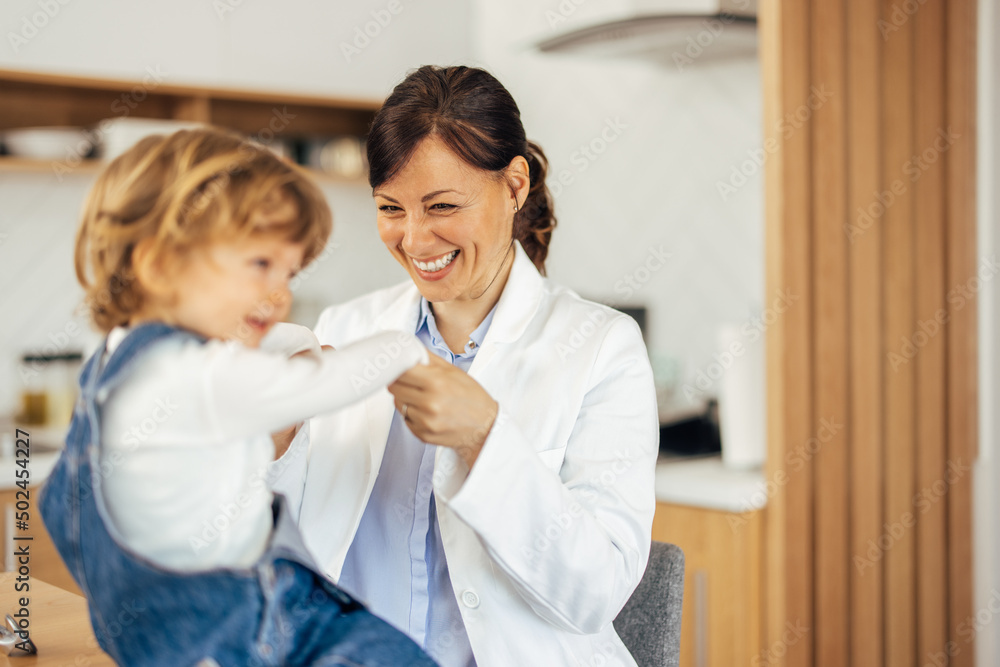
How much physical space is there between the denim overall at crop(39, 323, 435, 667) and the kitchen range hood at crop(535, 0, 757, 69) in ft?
6.09

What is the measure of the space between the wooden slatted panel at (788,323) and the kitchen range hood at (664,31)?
11.6 inches

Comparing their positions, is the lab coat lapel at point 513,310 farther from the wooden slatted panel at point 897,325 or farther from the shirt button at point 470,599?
the wooden slatted panel at point 897,325

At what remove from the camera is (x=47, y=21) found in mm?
2676

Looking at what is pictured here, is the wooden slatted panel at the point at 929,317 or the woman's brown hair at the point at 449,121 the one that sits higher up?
the woman's brown hair at the point at 449,121

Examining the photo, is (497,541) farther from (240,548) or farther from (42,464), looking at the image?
(42,464)

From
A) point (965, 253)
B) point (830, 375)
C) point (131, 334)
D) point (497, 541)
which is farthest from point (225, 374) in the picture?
point (965, 253)

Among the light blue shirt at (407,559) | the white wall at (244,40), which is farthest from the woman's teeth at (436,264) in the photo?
the white wall at (244,40)

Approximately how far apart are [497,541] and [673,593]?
1.38 ft

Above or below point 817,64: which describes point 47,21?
above

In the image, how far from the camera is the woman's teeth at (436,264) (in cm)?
122

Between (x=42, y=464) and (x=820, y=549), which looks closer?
(x=820, y=549)

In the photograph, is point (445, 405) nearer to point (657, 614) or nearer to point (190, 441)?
point (190, 441)

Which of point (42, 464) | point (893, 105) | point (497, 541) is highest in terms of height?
point (893, 105)

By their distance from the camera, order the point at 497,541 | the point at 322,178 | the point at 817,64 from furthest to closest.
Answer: the point at 322,178 → the point at 817,64 → the point at 497,541
